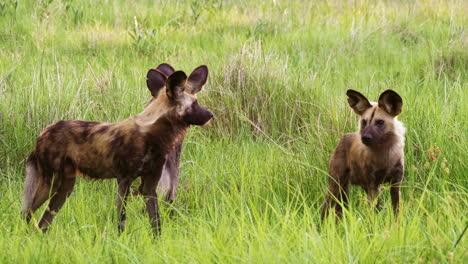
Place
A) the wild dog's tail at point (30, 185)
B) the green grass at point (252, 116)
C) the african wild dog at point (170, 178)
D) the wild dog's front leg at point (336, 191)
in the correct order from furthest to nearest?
the african wild dog at point (170, 178) → the wild dog's front leg at point (336, 191) → the wild dog's tail at point (30, 185) → the green grass at point (252, 116)

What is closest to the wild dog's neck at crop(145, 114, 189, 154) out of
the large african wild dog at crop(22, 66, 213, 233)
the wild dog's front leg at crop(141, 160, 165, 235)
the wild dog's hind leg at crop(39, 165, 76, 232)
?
the large african wild dog at crop(22, 66, 213, 233)

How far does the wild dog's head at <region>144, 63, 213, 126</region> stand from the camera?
13.8 feet

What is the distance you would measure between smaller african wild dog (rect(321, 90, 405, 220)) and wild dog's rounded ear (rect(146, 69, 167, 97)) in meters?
1.08

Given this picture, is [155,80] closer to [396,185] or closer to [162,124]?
[162,124]

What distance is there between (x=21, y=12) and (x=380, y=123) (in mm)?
7449

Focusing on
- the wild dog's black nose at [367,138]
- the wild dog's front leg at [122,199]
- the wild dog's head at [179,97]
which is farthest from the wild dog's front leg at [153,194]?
the wild dog's black nose at [367,138]

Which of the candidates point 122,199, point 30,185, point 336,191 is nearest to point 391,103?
point 336,191

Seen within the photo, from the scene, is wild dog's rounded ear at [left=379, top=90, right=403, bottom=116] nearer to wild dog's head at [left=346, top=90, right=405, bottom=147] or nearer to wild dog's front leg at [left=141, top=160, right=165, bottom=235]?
wild dog's head at [left=346, top=90, right=405, bottom=147]

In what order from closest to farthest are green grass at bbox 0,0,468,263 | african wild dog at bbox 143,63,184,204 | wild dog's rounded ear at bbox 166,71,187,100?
1. green grass at bbox 0,0,468,263
2. wild dog's rounded ear at bbox 166,71,187,100
3. african wild dog at bbox 143,63,184,204

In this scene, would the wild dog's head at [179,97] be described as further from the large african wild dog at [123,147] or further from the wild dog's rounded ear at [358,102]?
the wild dog's rounded ear at [358,102]

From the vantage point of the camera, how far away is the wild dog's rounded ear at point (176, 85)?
Answer: 4.14m

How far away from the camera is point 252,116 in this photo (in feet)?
22.5

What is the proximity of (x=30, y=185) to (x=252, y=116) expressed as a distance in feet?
8.96

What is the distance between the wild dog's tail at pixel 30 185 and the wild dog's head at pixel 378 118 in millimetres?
1914
